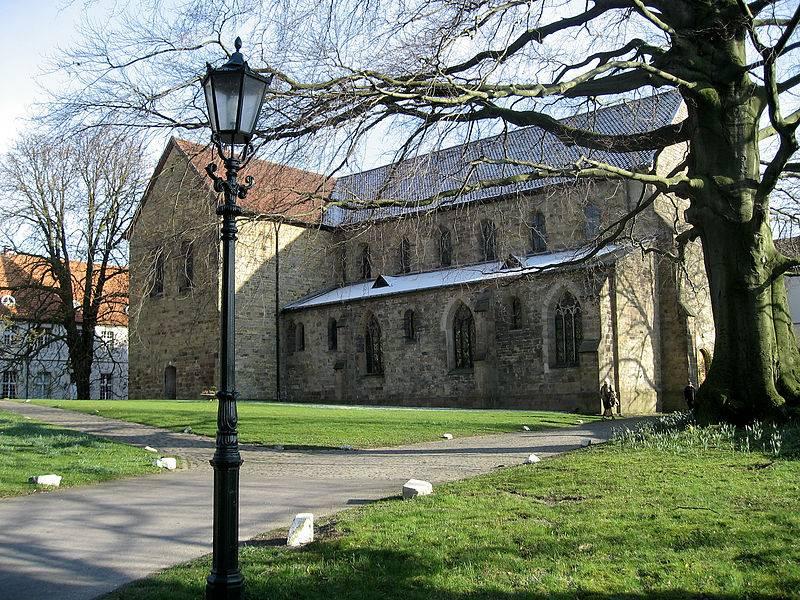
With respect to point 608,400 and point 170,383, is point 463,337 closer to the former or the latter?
point 608,400

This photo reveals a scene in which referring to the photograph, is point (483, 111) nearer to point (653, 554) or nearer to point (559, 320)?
point (653, 554)

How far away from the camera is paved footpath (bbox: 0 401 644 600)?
6.02 meters

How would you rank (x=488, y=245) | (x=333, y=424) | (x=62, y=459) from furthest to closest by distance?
(x=488, y=245) < (x=333, y=424) < (x=62, y=459)

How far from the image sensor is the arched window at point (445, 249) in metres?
36.0

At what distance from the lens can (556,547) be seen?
19.2ft

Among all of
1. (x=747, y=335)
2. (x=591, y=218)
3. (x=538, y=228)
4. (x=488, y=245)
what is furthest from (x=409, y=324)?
(x=747, y=335)

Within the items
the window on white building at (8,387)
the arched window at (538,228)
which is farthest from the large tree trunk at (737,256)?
the window on white building at (8,387)

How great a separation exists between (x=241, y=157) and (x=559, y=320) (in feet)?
81.9

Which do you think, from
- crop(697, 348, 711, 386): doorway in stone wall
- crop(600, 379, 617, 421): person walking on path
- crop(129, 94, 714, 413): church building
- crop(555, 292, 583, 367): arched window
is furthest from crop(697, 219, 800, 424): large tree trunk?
crop(697, 348, 711, 386): doorway in stone wall

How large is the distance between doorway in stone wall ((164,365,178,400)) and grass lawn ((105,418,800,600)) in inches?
1258

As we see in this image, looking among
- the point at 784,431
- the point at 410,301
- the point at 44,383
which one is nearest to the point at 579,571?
the point at 784,431

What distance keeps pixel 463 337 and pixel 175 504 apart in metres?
24.2

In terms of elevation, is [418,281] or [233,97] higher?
[418,281]

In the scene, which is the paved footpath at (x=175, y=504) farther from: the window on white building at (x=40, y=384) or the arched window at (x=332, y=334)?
the window on white building at (x=40, y=384)
